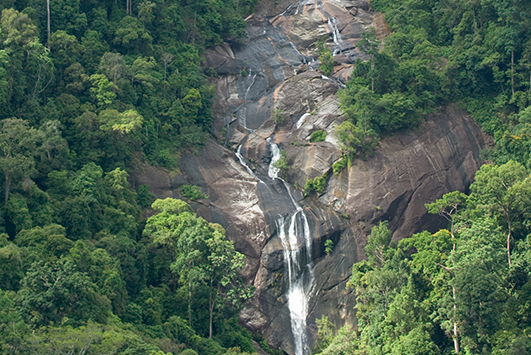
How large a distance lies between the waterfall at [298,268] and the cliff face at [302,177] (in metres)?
0.31

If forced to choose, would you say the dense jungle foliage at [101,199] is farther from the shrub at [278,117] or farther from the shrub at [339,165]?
the shrub at [339,165]

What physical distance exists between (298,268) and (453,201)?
10.3m

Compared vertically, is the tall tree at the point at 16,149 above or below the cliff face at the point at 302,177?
above

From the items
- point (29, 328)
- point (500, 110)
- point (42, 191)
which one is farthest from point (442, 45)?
point (29, 328)

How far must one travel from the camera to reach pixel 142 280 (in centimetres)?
4622

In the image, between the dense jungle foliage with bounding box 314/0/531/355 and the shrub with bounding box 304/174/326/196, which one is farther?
the shrub with bounding box 304/174/326/196

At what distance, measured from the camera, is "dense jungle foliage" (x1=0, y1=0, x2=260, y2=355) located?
38.0 m

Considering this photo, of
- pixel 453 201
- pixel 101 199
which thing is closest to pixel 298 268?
pixel 453 201

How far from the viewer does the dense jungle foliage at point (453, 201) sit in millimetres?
41844

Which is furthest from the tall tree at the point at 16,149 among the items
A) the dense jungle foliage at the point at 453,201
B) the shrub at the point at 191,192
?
the dense jungle foliage at the point at 453,201

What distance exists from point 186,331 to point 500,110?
29.2 m

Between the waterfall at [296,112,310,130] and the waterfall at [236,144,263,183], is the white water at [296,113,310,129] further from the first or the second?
the waterfall at [236,144,263,183]

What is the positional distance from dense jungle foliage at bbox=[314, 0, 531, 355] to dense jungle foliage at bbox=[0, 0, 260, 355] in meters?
8.01

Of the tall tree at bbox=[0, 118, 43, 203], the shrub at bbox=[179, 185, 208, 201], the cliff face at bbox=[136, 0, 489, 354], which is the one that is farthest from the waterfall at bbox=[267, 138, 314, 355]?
the tall tree at bbox=[0, 118, 43, 203]
